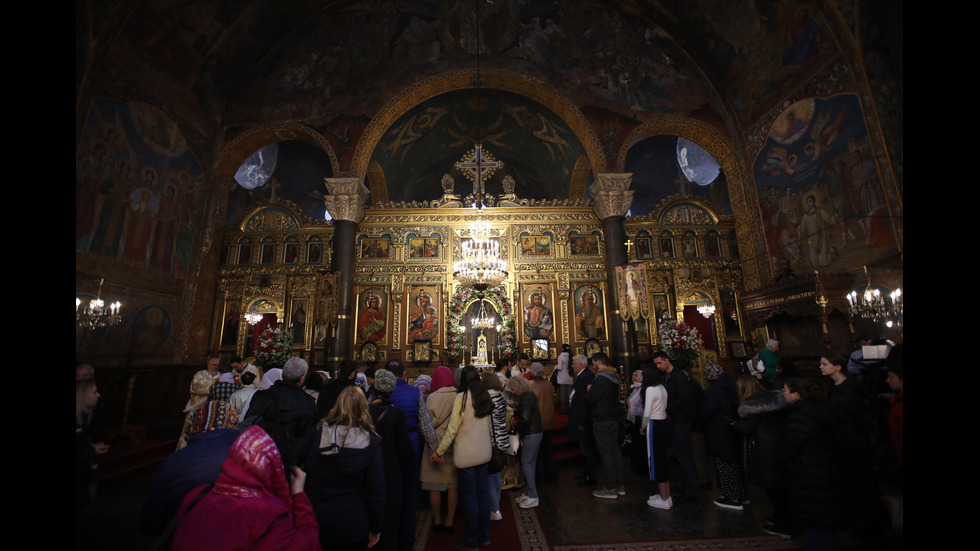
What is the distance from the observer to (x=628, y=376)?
11.7 metres

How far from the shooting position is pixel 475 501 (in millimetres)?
3822

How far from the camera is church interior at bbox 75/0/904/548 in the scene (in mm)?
8656

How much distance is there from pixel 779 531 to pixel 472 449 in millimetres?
3322

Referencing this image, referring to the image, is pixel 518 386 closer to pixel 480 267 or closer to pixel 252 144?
pixel 480 267

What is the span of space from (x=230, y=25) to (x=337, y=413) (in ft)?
44.1

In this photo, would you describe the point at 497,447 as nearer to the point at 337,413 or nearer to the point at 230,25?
the point at 337,413

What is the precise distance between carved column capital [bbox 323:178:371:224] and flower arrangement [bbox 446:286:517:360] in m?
4.51

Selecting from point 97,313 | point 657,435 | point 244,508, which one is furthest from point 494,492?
point 97,313

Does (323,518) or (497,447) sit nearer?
(323,518)

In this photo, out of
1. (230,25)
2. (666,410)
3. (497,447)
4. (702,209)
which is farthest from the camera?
(702,209)

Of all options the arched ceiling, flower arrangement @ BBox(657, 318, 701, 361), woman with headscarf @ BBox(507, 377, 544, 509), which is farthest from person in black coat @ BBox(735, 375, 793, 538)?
the arched ceiling

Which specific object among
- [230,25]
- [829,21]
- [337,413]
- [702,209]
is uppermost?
[230,25]

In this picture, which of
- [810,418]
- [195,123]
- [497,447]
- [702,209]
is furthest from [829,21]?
[195,123]

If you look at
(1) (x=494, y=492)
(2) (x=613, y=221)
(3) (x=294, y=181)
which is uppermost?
(3) (x=294, y=181)
